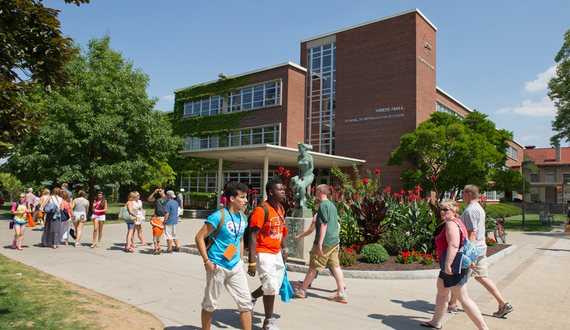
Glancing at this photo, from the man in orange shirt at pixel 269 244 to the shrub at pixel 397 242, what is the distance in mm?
4957

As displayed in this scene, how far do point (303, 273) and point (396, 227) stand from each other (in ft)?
9.29

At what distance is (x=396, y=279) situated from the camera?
7.27 metres

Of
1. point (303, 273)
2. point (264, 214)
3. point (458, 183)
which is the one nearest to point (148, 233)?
point (303, 273)

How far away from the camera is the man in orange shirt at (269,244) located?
13.9 ft

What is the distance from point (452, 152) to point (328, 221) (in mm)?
18493

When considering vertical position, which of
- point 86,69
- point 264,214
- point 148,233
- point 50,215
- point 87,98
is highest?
point 86,69

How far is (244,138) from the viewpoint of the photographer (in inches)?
1334

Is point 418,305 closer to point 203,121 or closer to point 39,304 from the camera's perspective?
point 39,304

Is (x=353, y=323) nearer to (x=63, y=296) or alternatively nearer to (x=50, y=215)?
(x=63, y=296)

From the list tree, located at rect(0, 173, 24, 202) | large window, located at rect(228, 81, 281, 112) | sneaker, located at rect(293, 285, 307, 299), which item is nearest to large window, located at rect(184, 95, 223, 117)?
large window, located at rect(228, 81, 281, 112)

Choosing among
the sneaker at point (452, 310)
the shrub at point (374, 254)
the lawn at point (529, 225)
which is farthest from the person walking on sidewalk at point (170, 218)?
the lawn at point (529, 225)

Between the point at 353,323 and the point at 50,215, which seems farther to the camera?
the point at 50,215

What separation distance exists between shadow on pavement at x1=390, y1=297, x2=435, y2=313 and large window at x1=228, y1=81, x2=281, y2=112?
26.7m

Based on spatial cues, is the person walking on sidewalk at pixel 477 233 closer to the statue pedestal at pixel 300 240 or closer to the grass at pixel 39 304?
the statue pedestal at pixel 300 240
